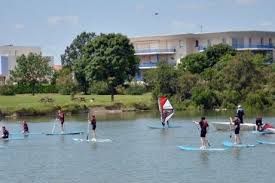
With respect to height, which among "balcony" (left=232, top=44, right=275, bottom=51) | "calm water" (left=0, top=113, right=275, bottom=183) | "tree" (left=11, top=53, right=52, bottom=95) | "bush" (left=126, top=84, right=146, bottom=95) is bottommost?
"calm water" (left=0, top=113, right=275, bottom=183)

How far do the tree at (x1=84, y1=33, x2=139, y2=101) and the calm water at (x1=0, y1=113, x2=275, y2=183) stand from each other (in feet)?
218

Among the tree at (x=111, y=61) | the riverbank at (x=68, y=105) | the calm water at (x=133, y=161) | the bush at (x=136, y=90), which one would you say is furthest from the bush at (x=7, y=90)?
the calm water at (x=133, y=161)

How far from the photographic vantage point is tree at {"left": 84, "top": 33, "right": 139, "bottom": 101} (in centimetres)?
12812

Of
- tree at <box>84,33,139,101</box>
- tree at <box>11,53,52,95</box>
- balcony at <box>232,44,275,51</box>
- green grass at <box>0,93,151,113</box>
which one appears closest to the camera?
green grass at <box>0,93,151,113</box>

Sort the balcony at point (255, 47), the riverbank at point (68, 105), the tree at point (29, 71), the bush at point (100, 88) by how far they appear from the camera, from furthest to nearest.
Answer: the balcony at point (255, 47) → the tree at point (29, 71) → the bush at point (100, 88) → the riverbank at point (68, 105)

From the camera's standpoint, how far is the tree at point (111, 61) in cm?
12812

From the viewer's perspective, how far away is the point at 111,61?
421ft

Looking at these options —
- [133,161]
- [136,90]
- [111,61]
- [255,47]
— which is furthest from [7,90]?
[133,161]

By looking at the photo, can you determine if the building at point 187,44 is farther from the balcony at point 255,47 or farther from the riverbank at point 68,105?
the riverbank at point 68,105

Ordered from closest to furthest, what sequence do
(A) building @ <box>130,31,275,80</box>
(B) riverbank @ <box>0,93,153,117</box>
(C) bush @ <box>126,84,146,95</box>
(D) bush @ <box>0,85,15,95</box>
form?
(B) riverbank @ <box>0,93,153,117</box>, (D) bush @ <box>0,85,15,95</box>, (C) bush @ <box>126,84,146,95</box>, (A) building @ <box>130,31,275,80</box>

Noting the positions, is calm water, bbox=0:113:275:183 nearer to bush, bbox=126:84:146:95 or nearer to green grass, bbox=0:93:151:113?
green grass, bbox=0:93:151:113

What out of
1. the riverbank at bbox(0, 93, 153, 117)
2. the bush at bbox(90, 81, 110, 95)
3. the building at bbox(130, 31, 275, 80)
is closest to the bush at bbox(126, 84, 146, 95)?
the bush at bbox(90, 81, 110, 95)

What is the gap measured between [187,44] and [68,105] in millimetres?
63119

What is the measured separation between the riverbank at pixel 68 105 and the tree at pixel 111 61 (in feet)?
33.0
